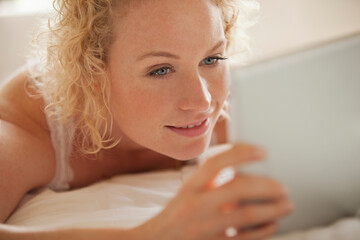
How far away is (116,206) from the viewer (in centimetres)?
88

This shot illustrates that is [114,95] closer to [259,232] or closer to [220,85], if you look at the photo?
[220,85]

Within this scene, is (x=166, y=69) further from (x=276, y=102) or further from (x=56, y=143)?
(x=56, y=143)

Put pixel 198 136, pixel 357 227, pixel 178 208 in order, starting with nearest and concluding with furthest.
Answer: pixel 178 208, pixel 357 227, pixel 198 136

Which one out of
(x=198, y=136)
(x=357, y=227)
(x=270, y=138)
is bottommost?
(x=357, y=227)

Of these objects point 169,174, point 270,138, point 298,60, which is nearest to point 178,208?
point 270,138

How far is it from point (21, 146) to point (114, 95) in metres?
0.27

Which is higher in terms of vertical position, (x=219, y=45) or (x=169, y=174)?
(x=219, y=45)

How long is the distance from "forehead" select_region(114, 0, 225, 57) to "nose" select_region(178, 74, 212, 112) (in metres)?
0.07

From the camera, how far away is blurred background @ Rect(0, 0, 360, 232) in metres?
0.58

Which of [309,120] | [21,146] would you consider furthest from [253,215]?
[21,146]

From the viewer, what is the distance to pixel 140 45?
78 centimetres

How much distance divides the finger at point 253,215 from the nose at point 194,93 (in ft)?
1.06

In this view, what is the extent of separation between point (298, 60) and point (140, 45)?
307 millimetres

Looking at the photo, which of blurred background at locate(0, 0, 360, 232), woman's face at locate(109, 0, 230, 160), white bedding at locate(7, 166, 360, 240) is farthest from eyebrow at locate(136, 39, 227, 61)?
white bedding at locate(7, 166, 360, 240)
